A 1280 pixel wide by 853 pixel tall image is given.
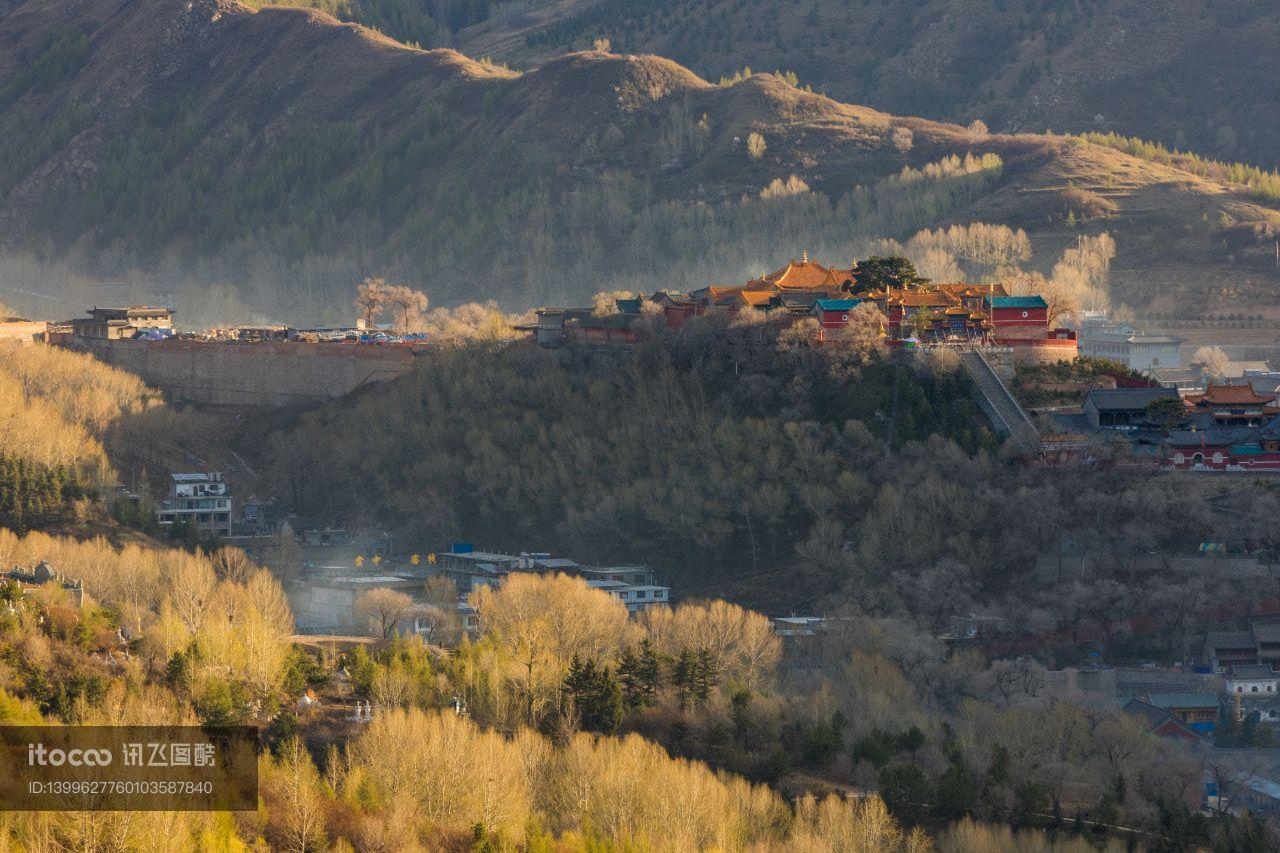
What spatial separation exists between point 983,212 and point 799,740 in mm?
66189

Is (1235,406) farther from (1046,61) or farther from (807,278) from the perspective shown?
(1046,61)

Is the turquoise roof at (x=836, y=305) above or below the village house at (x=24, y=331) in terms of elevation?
below

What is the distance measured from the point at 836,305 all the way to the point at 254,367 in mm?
29922

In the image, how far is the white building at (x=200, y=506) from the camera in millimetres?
80625

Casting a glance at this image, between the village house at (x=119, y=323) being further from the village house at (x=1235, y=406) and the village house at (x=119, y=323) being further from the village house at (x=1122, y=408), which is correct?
the village house at (x=1235, y=406)

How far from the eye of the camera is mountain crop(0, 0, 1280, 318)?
388 feet

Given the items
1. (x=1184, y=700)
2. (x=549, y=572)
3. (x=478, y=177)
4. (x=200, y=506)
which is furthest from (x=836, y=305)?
(x=478, y=177)

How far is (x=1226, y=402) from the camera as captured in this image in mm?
71625

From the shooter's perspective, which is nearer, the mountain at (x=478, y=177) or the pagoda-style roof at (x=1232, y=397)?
the pagoda-style roof at (x=1232, y=397)

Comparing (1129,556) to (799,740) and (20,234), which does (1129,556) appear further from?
(20,234)

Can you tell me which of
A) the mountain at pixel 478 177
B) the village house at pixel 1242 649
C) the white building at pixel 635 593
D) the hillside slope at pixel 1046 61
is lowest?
the village house at pixel 1242 649

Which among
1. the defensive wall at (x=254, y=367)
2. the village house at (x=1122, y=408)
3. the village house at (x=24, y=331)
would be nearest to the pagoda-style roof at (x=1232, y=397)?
the village house at (x=1122, y=408)

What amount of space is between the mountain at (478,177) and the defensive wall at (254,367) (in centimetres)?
2472

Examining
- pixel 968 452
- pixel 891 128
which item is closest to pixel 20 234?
pixel 891 128
